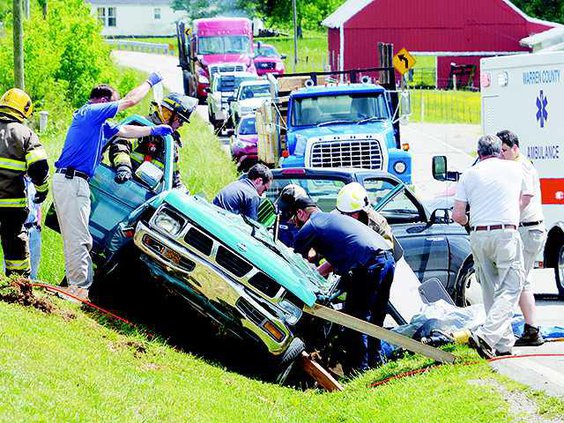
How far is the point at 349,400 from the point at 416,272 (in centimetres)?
429

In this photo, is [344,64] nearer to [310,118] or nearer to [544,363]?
[310,118]

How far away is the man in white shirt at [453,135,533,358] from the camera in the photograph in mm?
9875

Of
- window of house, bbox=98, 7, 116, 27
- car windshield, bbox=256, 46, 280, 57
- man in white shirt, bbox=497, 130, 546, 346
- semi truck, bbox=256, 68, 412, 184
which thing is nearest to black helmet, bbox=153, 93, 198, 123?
man in white shirt, bbox=497, 130, 546, 346

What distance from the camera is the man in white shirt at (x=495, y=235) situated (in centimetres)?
988

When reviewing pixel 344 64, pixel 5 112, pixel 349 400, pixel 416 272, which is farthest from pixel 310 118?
pixel 344 64

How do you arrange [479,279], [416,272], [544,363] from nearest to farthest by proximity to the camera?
1. [544,363]
2. [479,279]
3. [416,272]

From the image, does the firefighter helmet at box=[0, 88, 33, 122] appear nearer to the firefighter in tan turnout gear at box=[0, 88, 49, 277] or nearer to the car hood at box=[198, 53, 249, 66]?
the firefighter in tan turnout gear at box=[0, 88, 49, 277]

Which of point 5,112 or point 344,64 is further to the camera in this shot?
point 344,64

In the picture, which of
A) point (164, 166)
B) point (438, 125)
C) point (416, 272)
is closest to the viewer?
point (164, 166)

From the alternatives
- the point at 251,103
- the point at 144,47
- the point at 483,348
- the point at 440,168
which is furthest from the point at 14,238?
the point at 144,47

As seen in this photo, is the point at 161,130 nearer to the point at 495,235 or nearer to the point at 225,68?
the point at 495,235

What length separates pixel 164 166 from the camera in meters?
12.2

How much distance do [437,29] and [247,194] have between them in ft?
189

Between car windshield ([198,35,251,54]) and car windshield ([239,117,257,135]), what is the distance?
21.5 metres
